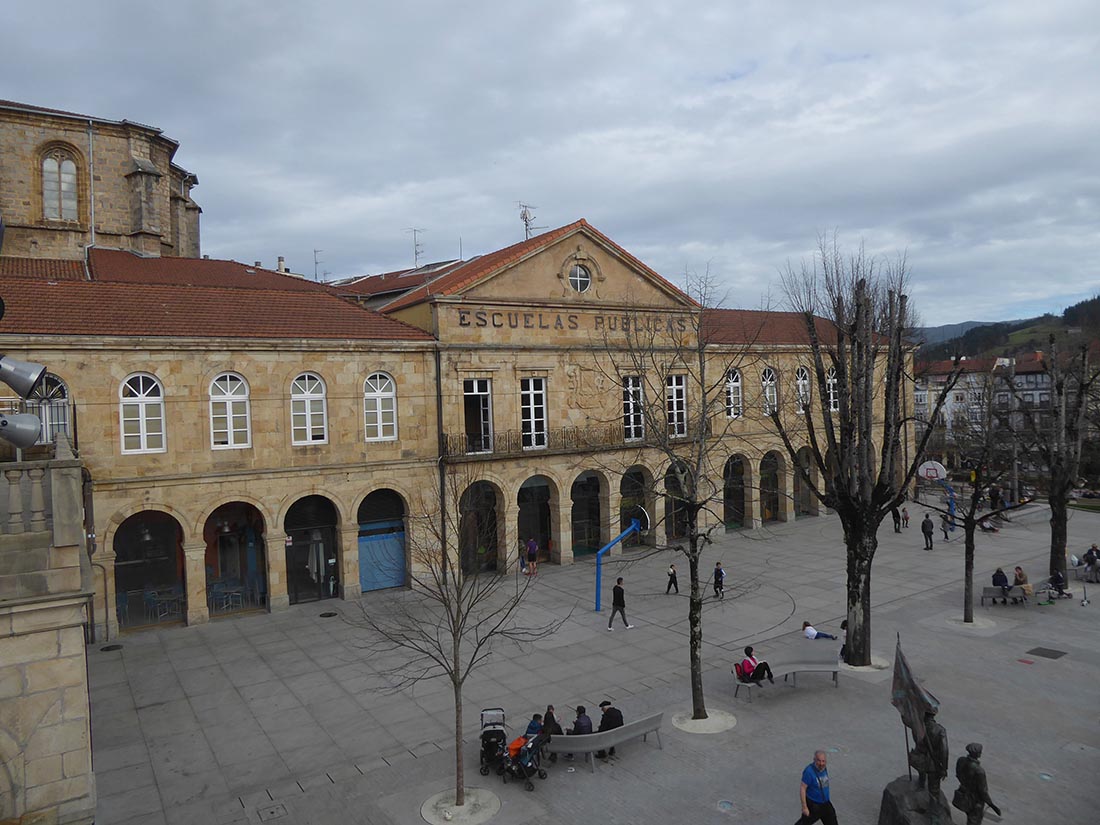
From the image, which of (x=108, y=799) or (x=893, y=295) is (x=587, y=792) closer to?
(x=108, y=799)

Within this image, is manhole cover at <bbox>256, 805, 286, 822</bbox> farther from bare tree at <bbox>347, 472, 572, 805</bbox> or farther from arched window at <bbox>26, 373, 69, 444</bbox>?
arched window at <bbox>26, 373, 69, 444</bbox>

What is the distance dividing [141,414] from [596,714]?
51.5 feet

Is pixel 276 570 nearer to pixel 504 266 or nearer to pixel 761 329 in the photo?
pixel 504 266

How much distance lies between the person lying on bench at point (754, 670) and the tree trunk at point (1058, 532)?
13.9 m

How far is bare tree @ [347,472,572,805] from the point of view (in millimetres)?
15434

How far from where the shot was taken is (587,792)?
12.7 m

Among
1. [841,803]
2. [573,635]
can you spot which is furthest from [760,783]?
[573,635]

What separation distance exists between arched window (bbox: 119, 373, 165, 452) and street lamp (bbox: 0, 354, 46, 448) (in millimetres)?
14233

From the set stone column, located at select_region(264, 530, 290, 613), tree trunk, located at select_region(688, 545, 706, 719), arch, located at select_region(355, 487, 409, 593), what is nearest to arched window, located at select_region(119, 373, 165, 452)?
stone column, located at select_region(264, 530, 290, 613)

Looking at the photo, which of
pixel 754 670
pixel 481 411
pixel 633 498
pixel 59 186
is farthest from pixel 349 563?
pixel 59 186

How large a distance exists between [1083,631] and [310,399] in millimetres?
23095

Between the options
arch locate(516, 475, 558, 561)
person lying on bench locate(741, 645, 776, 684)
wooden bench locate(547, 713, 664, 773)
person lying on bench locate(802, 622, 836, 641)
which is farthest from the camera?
arch locate(516, 475, 558, 561)

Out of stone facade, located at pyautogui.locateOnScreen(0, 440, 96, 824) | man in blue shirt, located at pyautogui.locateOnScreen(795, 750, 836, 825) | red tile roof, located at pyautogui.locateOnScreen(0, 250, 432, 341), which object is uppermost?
red tile roof, located at pyautogui.locateOnScreen(0, 250, 432, 341)

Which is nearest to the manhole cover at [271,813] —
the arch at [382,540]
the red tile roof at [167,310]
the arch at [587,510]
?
the arch at [382,540]
